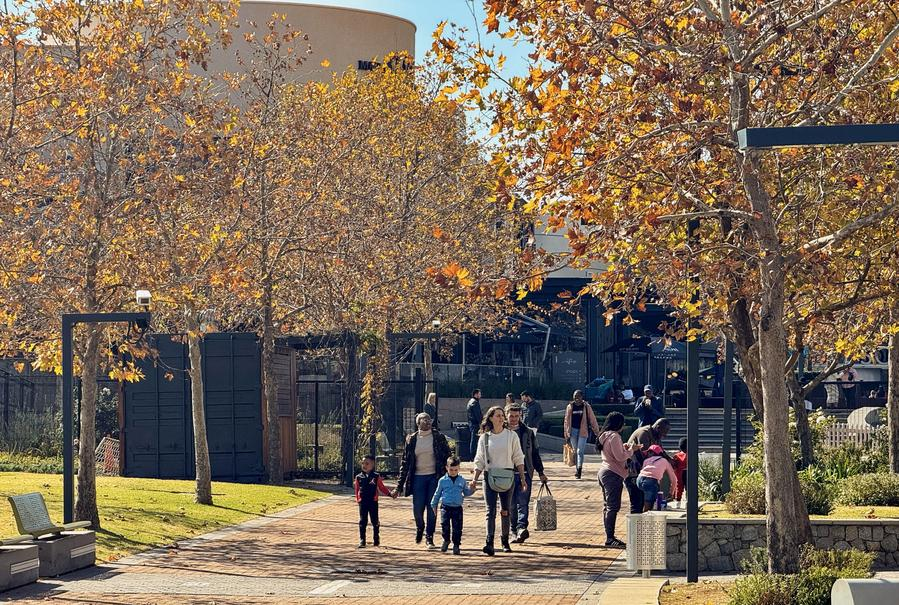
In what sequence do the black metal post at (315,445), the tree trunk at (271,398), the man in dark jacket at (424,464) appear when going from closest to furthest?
the man in dark jacket at (424,464) < the tree trunk at (271,398) < the black metal post at (315,445)

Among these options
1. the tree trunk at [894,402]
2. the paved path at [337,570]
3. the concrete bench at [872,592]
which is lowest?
the paved path at [337,570]

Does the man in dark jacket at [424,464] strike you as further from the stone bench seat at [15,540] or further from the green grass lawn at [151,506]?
the stone bench seat at [15,540]

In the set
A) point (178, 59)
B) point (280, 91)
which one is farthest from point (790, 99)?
point (280, 91)

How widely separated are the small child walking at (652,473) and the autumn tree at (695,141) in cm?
429

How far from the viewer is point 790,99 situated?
13805 mm

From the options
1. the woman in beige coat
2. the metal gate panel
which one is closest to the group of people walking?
the woman in beige coat

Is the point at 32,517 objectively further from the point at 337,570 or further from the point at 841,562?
the point at 841,562

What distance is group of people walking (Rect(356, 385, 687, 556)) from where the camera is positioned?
57.0 ft

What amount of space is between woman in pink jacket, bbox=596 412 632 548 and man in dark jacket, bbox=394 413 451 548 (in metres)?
2.08

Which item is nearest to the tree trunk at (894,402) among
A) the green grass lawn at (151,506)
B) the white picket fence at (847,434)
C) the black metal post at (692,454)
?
the white picket fence at (847,434)

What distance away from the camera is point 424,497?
60.2 ft

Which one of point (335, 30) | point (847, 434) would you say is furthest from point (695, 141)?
point (335, 30)

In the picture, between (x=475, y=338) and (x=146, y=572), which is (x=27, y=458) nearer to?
(x=146, y=572)

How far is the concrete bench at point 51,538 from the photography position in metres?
15.9
